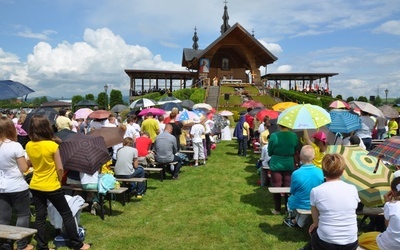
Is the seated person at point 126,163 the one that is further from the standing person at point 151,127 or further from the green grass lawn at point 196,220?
the standing person at point 151,127

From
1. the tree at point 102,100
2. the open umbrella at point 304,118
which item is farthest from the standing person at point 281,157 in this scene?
the tree at point 102,100

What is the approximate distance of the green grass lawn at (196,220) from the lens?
5113 mm

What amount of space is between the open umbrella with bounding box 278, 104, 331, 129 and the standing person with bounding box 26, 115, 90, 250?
4191 millimetres

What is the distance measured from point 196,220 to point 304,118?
2.98 m

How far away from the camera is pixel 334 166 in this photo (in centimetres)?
342

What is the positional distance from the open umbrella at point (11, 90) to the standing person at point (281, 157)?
6418 mm

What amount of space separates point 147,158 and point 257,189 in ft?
10.3

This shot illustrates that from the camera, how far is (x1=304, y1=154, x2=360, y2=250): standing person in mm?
3365

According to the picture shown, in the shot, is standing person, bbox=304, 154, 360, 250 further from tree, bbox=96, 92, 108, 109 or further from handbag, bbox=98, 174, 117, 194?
tree, bbox=96, 92, 108, 109

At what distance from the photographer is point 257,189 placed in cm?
814

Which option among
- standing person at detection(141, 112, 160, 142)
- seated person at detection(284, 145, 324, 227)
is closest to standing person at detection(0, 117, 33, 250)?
seated person at detection(284, 145, 324, 227)

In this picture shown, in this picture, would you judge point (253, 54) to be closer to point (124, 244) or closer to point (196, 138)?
point (196, 138)

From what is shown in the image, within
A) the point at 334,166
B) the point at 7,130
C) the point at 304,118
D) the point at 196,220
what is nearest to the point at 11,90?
the point at 7,130

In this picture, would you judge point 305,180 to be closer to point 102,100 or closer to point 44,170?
point 44,170
